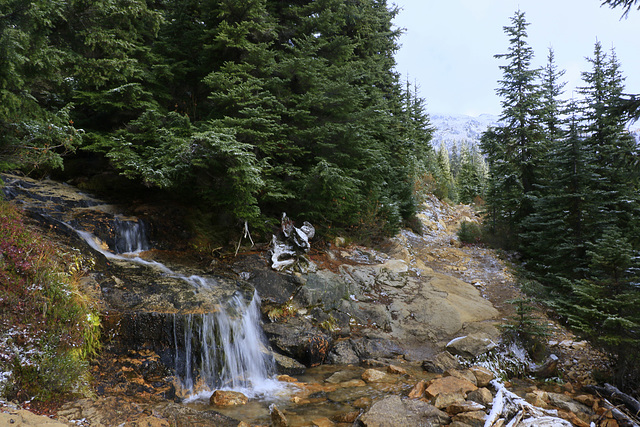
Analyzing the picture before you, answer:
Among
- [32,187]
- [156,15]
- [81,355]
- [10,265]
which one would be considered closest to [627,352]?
[81,355]

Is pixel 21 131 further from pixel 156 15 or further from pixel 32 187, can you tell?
pixel 156 15

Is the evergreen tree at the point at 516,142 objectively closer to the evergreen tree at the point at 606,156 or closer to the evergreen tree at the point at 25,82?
the evergreen tree at the point at 606,156

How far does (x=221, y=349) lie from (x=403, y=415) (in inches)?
155

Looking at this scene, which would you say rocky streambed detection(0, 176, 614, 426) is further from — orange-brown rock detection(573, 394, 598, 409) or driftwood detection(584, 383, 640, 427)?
driftwood detection(584, 383, 640, 427)

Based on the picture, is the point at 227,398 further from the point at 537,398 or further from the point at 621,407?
the point at 621,407

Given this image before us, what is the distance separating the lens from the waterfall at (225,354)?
6.38 m

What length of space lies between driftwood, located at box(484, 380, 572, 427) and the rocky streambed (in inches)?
4.7

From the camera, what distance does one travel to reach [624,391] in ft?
22.1

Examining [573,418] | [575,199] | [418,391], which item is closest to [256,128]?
[418,391]

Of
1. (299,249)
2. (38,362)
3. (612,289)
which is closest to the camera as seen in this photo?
(38,362)

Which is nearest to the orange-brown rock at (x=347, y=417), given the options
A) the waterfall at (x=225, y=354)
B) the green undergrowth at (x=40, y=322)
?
the waterfall at (x=225, y=354)

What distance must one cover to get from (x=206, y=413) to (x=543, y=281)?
15.1 metres

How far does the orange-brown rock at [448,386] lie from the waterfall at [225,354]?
3242 mm

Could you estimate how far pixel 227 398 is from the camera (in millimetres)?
6055
